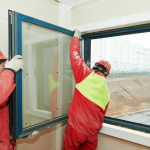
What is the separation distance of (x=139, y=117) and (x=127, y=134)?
0.42 metres

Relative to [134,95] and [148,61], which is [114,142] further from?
[148,61]

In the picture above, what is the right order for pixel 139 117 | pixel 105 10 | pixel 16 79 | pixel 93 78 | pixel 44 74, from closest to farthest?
1. pixel 16 79
2. pixel 93 78
3. pixel 44 74
4. pixel 105 10
5. pixel 139 117

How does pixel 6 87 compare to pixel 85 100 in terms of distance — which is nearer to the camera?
pixel 6 87

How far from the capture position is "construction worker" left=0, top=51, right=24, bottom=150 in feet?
3.18

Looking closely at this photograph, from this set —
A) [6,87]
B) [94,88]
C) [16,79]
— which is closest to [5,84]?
[6,87]

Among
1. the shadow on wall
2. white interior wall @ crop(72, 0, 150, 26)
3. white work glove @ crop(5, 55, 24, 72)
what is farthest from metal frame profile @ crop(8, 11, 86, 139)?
white interior wall @ crop(72, 0, 150, 26)

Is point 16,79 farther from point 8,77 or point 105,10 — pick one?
point 105,10

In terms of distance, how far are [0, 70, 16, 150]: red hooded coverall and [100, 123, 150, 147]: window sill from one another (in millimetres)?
1062

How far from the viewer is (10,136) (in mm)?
1171

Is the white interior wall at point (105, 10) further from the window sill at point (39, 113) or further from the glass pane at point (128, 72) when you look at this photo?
the window sill at point (39, 113)

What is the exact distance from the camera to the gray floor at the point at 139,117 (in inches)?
65.9

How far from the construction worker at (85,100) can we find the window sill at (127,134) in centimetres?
27

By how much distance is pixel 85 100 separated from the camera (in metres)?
1.35

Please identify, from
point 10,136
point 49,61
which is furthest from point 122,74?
point 10,136
